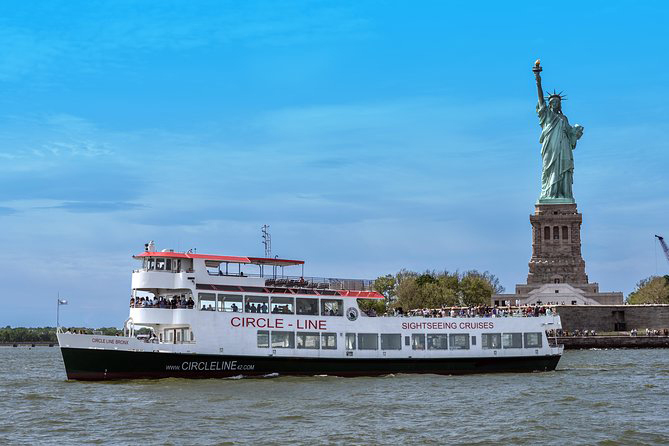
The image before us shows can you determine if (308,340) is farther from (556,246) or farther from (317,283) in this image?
(556,246)

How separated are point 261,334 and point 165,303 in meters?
5.90

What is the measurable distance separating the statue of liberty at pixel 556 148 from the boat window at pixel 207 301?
98.0m

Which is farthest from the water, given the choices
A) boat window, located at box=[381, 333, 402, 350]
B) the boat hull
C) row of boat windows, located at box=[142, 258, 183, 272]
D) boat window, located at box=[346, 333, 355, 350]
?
row of boat windows, located at box=[142, 258, 183, 272]

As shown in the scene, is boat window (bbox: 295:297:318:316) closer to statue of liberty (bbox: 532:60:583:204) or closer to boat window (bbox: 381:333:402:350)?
boat window (bbox: 381:333:402:350)

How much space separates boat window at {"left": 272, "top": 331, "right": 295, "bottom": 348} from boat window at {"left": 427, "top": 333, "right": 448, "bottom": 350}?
9.47 m

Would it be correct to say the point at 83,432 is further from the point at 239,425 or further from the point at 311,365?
the point at 311,365

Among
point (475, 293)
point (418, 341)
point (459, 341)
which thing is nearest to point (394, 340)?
point (418, 341)

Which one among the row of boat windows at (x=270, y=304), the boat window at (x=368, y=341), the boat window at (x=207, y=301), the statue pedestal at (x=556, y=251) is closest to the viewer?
the boat window at (x=207, y=301)

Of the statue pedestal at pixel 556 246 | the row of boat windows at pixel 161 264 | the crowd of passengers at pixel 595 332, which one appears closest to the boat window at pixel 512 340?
the row of boat windows at pixel 161 264

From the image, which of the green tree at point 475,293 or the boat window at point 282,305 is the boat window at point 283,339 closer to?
the boat window at point 282,305

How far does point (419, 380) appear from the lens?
59.3 m

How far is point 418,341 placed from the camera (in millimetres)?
63375

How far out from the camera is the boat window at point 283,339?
194 ft

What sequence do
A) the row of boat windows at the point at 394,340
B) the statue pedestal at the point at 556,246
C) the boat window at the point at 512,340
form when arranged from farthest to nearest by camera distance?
the statue pedestal at the point at 556,246, the boat window at the point at 512,340, the row of boat windows at the point at 394,340
